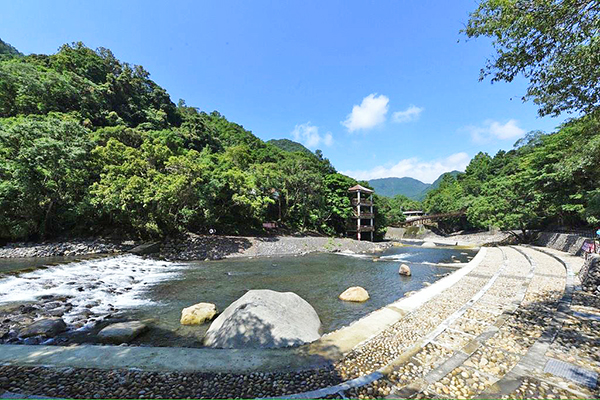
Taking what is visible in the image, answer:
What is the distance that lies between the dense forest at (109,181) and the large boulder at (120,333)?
13.0 meters

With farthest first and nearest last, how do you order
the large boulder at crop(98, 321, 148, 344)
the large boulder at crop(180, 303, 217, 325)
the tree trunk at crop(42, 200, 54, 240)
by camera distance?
the tree trunk at crop(42, 200, 54, 240) < the large boulder at crop(180, 303, 217, 325) < the large boulder at crop(98, 321, 148, 344)

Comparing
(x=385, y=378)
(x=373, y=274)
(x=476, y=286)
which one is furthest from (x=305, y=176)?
(x=385, y=378)

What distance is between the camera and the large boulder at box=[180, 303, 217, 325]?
6.84 metres

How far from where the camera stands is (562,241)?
17609 millimetres

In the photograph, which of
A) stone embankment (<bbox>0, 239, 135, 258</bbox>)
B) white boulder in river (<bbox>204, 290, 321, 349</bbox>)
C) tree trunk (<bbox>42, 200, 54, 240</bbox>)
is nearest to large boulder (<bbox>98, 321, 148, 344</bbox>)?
white boulder in river (<bbox>204, 290, 321, 349</bbox>)

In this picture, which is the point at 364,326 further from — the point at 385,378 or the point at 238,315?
the point at 238,315

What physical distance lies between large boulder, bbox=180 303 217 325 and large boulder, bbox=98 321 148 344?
1084mm

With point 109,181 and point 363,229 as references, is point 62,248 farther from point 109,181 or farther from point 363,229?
point 363,229

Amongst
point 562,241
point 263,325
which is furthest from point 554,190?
point 263,325

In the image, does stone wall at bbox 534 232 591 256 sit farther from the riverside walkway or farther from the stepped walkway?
the riverside walkway

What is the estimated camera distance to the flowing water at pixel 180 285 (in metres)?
7.36

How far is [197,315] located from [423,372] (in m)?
6.23

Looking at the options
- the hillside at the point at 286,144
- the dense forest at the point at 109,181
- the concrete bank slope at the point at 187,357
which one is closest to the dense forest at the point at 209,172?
the dense forest at the point at 109,181

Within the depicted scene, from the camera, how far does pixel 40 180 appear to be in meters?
16.8
